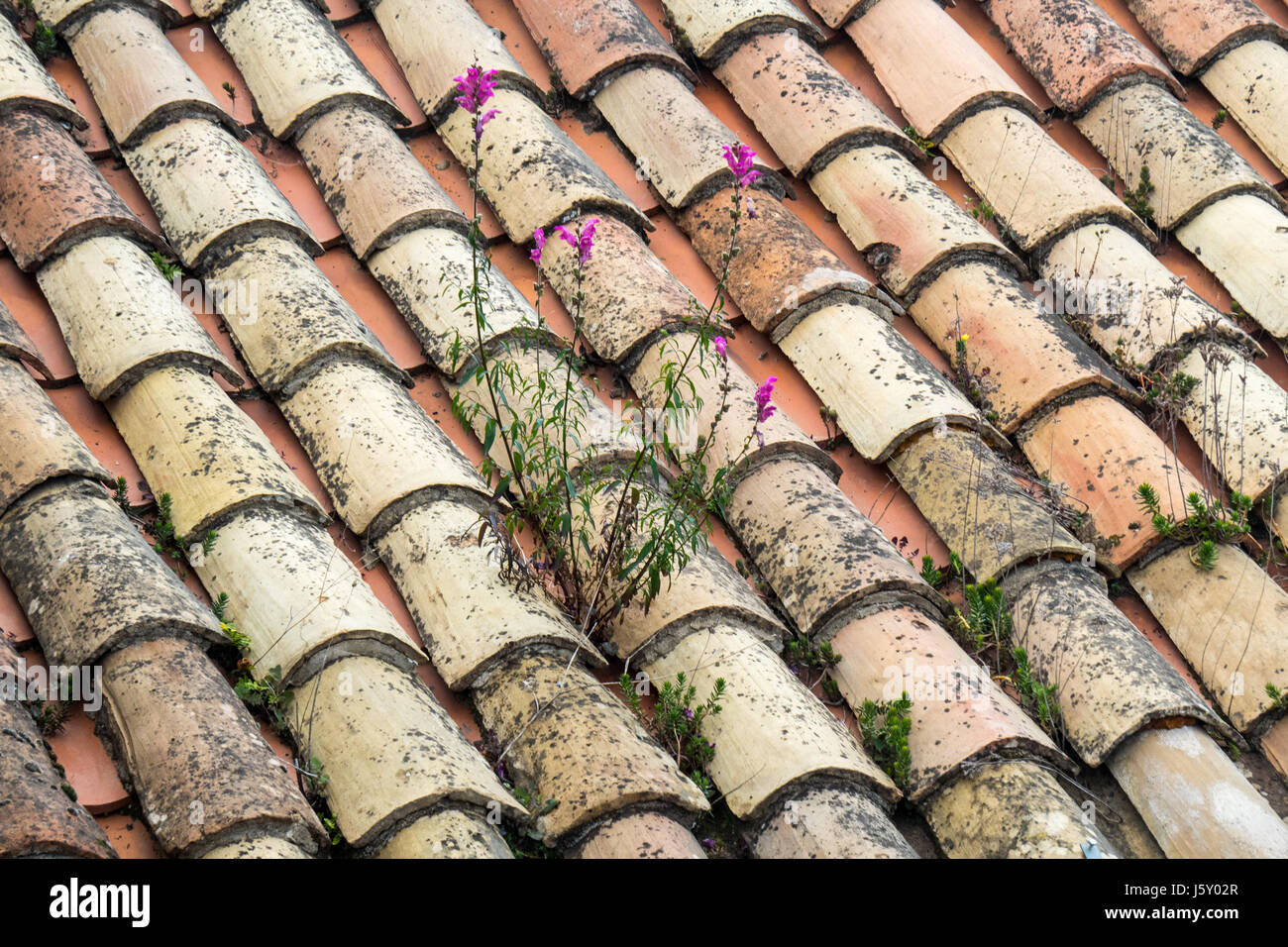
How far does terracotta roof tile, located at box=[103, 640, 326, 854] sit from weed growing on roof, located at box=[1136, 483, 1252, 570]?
2.35 m

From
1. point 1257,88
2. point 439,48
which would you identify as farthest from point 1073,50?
point 439,48

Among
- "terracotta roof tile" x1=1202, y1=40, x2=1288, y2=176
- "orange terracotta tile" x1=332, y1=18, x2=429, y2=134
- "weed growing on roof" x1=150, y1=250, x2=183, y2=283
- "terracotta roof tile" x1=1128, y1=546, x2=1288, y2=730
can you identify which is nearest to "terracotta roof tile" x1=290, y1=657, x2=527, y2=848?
"weed growing on roof" x1=150, y1=250, x2=183, y2=283

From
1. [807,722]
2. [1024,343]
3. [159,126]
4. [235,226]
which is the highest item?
[159,126]

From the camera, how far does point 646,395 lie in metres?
3.90

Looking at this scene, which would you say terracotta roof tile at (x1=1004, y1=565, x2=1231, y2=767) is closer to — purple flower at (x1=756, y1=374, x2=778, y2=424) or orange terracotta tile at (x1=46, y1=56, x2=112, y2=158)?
purple flower at (x1=756, y1=374, x2=778, y2=424)

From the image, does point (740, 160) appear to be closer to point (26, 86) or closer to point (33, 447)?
point (33, 447)

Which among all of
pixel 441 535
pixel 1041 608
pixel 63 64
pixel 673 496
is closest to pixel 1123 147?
pixel 1041 608

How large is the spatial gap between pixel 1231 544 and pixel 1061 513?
46 centimetres

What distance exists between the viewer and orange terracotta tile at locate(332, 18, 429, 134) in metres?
4.66

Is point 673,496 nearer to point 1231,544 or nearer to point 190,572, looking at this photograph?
point 190,572

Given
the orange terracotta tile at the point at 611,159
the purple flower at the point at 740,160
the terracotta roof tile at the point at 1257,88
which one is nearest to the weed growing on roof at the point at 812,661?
the purple flower at the point at 740,160

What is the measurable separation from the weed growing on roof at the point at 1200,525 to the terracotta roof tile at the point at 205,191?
2578 millimetres

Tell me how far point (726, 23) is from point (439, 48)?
1.04 metres

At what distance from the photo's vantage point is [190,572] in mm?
3377
